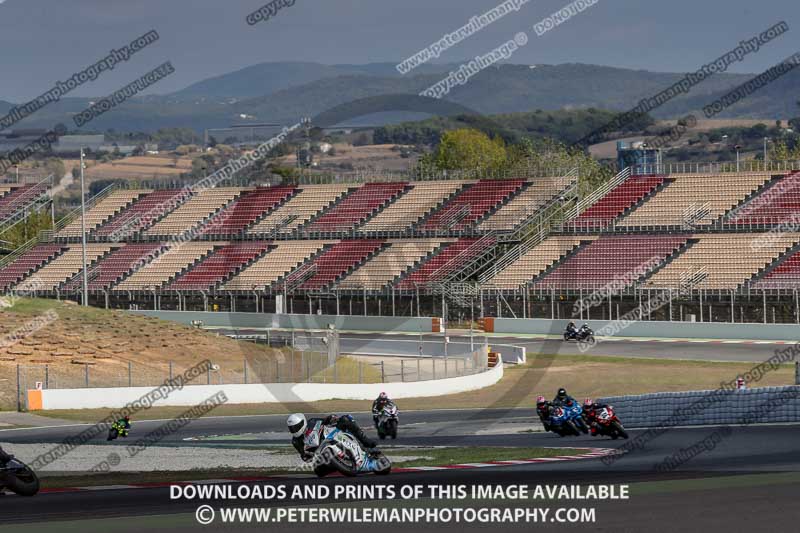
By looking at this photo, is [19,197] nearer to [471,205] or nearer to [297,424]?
[471,205]

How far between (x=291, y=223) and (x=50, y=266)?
15.4 meters

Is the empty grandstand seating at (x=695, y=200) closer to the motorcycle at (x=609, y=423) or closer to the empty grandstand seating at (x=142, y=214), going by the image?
the empty grandstand seating at (x=142, y=214)

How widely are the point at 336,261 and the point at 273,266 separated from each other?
12.7 feet

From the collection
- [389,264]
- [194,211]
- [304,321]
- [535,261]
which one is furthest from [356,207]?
[535,261]

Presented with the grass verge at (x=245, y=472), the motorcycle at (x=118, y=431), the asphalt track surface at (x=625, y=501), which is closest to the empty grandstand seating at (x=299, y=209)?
the motorcycle at (x=118, y=431)

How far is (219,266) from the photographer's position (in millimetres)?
73062

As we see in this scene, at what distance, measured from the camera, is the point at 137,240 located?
7988 centimetres

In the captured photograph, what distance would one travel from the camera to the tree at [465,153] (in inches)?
4636

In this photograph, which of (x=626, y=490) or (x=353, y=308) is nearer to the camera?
(x=626, y=490)

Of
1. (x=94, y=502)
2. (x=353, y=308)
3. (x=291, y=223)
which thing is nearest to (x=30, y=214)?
(x=291, y=223)

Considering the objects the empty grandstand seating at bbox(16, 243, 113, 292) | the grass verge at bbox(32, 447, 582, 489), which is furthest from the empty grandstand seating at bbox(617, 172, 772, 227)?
the grass verge at bbox(32, 447, 582, 489)

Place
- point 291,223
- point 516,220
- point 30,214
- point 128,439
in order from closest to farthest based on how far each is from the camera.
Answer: point 128,439
point 516,220
point 291,223
point 30,214

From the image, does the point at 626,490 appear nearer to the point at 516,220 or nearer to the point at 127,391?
the point at 127,391

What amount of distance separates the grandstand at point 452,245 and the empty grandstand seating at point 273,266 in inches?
5.3
